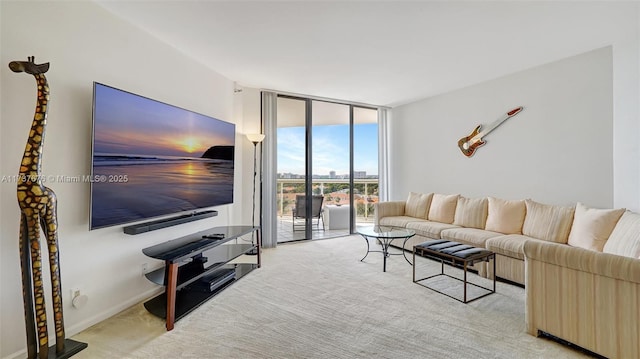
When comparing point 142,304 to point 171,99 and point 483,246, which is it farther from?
point 483,246

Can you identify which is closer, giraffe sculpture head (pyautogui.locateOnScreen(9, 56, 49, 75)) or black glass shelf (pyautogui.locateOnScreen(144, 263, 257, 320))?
giraffe sculpture head (pyautogui.locateOnScreen(9, 56, 49, 75))

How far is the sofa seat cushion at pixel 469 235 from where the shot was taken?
10.9 feet

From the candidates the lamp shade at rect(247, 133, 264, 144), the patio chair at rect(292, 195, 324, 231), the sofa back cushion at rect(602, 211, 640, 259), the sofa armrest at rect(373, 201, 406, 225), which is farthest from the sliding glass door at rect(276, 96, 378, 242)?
the sofa back cushion at rect(602, 211, 640, 259)

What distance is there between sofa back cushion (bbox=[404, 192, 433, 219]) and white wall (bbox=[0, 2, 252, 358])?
3689 millimetres

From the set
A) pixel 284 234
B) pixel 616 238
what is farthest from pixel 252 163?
pixel 616 238

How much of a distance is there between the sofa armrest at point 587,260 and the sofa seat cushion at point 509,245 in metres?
1.03

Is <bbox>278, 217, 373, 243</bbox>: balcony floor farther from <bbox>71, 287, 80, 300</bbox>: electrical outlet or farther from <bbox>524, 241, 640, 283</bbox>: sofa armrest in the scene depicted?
<bbox>524, 241, 640, 283</bbox>: sofa armrest

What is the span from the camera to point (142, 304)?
257 cm

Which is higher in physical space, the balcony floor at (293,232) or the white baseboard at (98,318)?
the balcony floor at (293,232)

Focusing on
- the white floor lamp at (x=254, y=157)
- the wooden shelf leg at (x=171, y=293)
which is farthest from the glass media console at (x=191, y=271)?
the white floor lamp at (x=254, y=157)

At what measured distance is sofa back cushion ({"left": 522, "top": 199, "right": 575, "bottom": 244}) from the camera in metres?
3.03

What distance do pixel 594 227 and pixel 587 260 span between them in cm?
128

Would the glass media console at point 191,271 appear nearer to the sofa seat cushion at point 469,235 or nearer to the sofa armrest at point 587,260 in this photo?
the sofa seat cushion at point 469,235

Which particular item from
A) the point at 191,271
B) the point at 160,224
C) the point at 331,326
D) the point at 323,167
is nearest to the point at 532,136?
the point at 323,167
